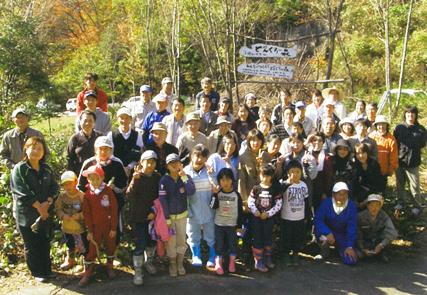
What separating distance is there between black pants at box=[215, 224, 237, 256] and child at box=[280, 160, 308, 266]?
67 centimetres

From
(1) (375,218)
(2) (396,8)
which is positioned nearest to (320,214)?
(1) (375,218)

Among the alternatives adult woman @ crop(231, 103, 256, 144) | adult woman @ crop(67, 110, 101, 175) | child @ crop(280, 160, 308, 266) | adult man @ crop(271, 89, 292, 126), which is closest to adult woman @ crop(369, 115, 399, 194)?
adult man @ crop(271, 89, 292, 126)

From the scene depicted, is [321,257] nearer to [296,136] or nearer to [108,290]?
[296,136]

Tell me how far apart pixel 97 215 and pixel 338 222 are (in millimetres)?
2908

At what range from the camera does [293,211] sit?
5180mm

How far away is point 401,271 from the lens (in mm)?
5086

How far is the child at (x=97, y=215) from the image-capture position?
15.2ft

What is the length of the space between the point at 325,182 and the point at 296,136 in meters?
0.72

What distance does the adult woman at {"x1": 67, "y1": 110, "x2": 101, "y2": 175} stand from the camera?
16.8 ft

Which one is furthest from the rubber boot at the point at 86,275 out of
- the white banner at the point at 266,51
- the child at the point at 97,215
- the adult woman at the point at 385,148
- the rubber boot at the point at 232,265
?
the white banner at the point at 266,51

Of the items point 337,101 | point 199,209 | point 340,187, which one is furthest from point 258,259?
point 337,101

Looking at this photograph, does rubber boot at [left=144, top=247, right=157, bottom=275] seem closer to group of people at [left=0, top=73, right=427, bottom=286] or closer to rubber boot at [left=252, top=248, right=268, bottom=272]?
group of people at [left=0, top=73, right=427, bottom=286]

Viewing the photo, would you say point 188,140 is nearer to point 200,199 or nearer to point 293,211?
point 200,199

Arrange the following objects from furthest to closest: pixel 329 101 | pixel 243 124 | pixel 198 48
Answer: pixel 198 48, pixel 329 101, pixel 243 124
